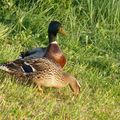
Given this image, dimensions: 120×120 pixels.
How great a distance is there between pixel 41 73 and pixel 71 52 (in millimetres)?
2068

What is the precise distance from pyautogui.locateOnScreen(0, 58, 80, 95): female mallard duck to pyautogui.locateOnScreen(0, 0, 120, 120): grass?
0.13 m

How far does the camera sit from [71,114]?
20.4 feet

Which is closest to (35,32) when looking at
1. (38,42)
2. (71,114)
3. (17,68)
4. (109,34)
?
(38,42)

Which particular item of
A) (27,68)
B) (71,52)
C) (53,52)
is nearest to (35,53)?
(53,52)

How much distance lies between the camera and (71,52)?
353 inches

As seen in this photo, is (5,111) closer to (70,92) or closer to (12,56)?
(70,92)

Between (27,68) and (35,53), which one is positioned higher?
(27,68)

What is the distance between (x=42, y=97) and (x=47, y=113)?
618 mm

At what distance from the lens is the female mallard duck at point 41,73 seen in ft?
22.7

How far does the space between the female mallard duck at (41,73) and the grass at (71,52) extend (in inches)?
4.9

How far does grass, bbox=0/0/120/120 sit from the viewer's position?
247 inches

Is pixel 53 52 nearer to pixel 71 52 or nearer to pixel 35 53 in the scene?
pixel 35 53

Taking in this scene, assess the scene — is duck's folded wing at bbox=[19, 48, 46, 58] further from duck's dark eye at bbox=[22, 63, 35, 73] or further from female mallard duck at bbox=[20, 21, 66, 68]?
duck's dark eye at bbox=[22, 63, 35, 73]

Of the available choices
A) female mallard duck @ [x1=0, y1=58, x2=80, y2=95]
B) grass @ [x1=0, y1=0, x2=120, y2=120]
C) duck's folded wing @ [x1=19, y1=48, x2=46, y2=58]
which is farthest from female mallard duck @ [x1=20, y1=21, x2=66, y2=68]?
female mallard duck @ [x1=0, y1=58, x2=80, y2=95]
